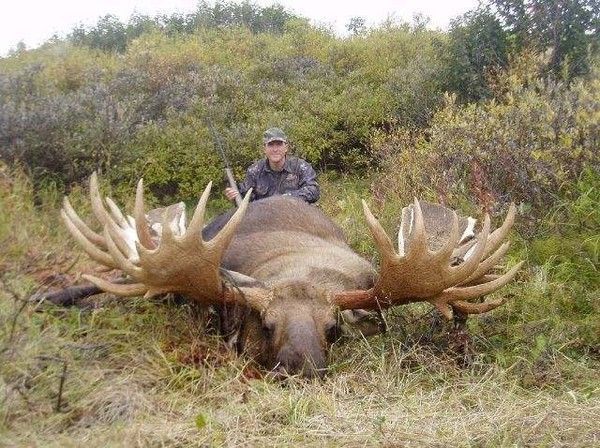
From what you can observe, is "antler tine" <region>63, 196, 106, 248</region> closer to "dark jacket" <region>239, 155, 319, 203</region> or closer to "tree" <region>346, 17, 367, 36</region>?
"dark jacket" <region>239, 155, 319, 203</region>

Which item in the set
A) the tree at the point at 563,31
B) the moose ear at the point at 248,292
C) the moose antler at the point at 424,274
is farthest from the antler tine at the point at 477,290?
the tree at the point at 563,31

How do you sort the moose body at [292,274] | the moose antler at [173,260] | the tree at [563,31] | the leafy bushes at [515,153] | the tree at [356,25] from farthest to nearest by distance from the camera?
the tree at [356,25] → the tree at [563,31] → the leafy bushes at [515,153] → the moose antler at [173,260] → the moose body at [292,274]

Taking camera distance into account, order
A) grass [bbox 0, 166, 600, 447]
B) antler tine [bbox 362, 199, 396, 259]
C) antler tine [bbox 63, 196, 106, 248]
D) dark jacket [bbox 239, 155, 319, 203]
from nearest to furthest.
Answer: grass [bbox 0, 166, 600, 447], antler tine [bbox 362, 199, 396, 259], antler tine [bbox 63, 196, 106, 248], dark jacket [bbox 239, 155, 319, 203]

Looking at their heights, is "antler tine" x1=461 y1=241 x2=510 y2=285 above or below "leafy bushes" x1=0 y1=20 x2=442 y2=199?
below

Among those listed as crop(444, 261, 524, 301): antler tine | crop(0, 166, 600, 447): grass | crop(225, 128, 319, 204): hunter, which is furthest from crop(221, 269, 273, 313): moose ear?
crop(225, 128, 319, 204): hunter

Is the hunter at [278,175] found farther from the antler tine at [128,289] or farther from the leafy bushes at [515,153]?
the antler tine at [128,289]

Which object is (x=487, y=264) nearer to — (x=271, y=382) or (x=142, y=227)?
(x=271, y=382)

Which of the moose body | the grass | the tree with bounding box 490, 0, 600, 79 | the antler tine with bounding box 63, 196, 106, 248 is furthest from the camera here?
the tree with bounding box 490, 0, 600, 79

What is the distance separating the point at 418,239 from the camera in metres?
4.54

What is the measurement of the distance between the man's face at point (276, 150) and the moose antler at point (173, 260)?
13.3 ft

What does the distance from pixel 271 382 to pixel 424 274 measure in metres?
1.10

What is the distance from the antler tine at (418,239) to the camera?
450cm

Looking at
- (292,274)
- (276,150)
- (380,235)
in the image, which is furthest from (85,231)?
(276,150)

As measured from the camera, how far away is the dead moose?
443cm
